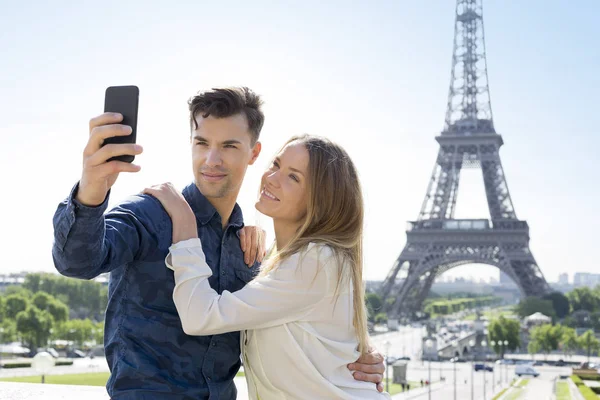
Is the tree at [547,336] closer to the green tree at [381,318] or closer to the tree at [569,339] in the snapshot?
the tree at [569,339]

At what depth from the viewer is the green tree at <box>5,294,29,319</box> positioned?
1922 inches

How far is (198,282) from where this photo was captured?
10.1 feet

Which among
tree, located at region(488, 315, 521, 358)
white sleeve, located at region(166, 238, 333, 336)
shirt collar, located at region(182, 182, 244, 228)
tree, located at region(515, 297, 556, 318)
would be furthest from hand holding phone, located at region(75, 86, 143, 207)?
tree, located at region(515, 297, 556, 318)

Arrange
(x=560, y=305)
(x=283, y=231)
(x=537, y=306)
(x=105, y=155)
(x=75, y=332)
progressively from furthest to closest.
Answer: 1. (x=560, y=305)
2. (x=537, y=306)
3. (x=75, y=332)
4. (x=283, y=231)
5. (x=105, y=155)

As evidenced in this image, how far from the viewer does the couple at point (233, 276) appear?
3039 millimetres

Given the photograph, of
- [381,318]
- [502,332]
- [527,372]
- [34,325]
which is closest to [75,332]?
[34,325]

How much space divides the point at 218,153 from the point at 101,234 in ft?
3.13

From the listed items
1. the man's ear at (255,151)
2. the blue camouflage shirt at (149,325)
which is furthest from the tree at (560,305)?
the blue camouflage shirt at (149,325)

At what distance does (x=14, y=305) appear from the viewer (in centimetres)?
4909

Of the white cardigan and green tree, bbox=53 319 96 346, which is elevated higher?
the white cardigan

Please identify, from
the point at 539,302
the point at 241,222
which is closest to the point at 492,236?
the point at 539,302

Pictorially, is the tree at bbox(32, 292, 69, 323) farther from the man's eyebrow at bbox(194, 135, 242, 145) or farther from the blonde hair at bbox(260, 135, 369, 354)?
the blonde hair at bbox(260, 135, 369, 354)

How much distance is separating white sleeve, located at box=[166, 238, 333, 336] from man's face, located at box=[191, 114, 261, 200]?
44 cm

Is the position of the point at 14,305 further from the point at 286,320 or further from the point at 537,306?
the point at 286,320
